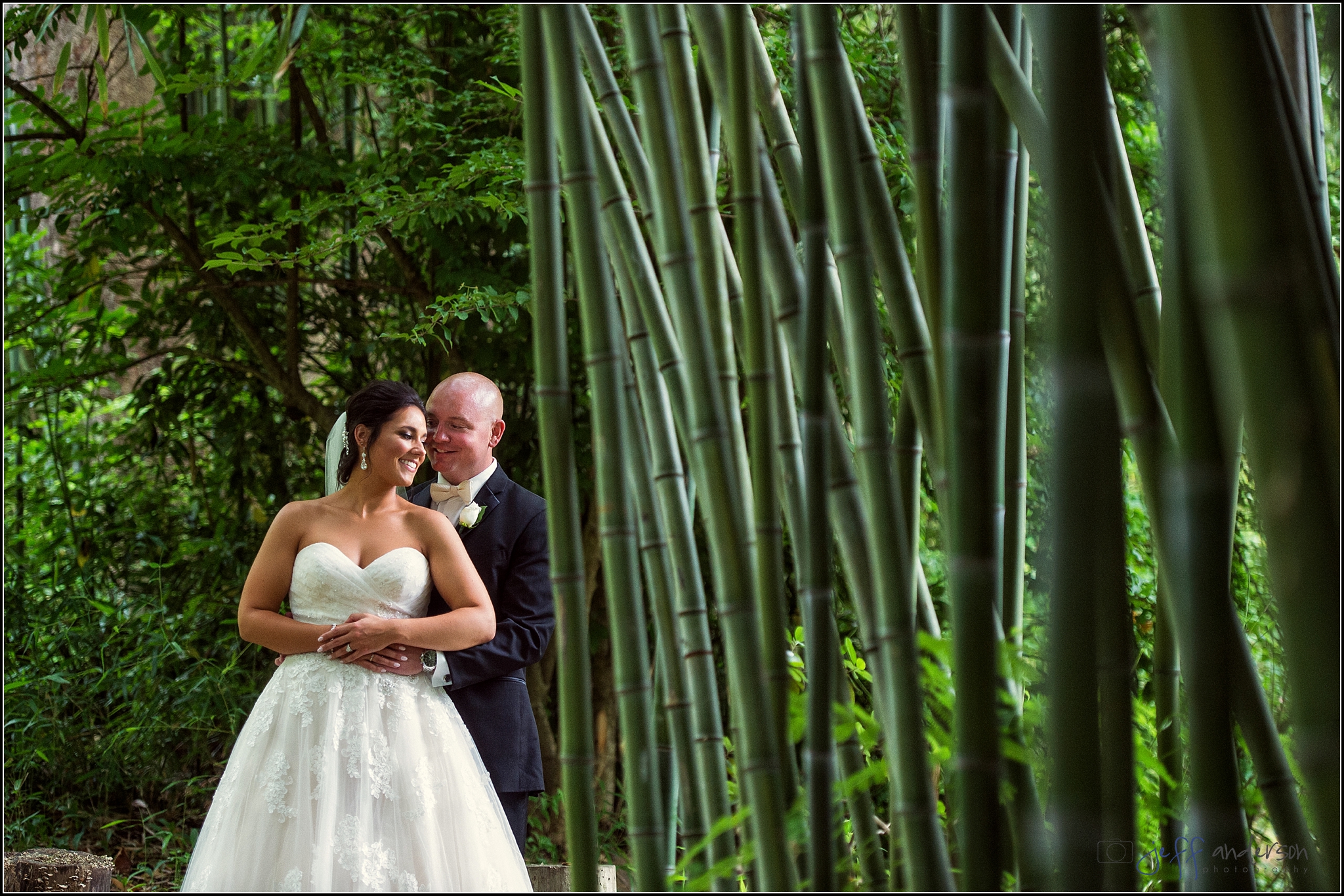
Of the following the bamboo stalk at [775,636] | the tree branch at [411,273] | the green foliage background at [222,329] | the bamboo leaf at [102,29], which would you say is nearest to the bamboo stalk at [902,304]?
the bamboo stalk at [775,636]

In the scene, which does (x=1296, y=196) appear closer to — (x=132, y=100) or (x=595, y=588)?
(x=595, y=588)

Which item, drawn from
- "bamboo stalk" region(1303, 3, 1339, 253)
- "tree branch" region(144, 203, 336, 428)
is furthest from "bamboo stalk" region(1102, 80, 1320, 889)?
"tree branch" region(144, 203, 336, 428)

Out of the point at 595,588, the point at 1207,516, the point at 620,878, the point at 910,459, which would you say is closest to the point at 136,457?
the point at 595,588

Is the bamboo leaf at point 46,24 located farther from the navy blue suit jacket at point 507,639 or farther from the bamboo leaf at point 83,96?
the navy blue suit jacket at point 507,639

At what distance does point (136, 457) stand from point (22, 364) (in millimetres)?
629

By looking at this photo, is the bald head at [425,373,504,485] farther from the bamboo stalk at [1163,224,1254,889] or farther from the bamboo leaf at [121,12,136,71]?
the bamboo stalk at [1163,224,1254,889]

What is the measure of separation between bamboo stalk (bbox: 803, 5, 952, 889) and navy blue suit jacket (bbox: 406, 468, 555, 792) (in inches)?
51.3

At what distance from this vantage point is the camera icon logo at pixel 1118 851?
2.21ft

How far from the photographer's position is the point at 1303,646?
570mm

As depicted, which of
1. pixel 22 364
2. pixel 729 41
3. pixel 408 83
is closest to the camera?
pixel 729 41

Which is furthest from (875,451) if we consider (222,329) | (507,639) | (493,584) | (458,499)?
(222,329)

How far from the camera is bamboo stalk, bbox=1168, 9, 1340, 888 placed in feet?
1.75

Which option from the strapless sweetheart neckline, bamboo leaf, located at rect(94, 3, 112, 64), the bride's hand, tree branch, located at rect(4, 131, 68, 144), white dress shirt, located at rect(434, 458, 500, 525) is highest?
tree branch, located at rect(4, 131, 68, 144)

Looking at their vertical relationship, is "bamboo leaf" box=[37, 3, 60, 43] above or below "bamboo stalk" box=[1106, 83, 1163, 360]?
above
